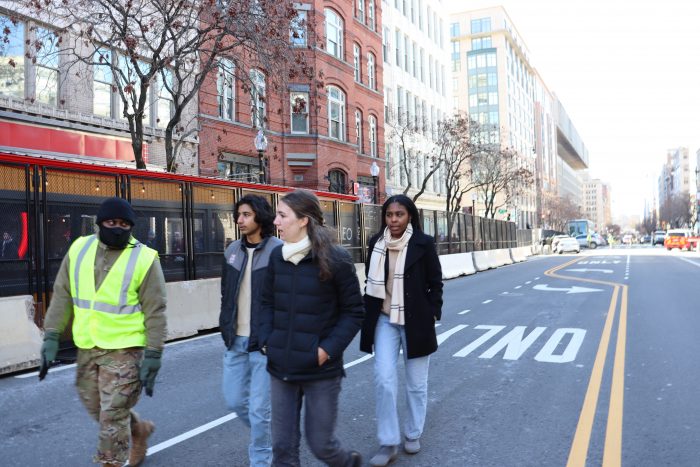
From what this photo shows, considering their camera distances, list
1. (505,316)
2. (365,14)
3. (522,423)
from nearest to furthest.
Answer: (522,423) → (505,316) → (365,14)

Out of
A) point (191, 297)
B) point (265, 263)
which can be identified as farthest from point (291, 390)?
point (191, 297)

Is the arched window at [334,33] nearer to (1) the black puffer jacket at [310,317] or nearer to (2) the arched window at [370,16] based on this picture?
(2) the arched window at [370,16]

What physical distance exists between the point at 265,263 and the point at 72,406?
3.39 meters

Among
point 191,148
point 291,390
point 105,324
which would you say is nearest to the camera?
point 291,390

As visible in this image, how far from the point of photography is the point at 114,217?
371 centimetres

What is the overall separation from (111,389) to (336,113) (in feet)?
87.0

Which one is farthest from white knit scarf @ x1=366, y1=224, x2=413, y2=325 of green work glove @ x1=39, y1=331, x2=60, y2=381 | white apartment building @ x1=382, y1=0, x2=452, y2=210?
white apartment building @ x1=382, y1=0, x2=452, y2=210

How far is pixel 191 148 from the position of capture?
21.6 metres

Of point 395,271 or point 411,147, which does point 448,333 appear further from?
point 411,147

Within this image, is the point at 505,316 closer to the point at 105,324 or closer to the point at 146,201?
the point at 146,201

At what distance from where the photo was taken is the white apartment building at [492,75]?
3386 inches

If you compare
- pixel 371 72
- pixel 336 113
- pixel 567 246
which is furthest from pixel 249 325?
pixel 567 246

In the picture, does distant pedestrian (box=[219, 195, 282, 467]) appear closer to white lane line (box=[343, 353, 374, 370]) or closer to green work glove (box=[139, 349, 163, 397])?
green work glove (box=[139, 349, 163, 397])

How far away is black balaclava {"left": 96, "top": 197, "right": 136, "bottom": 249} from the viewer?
371 cm
